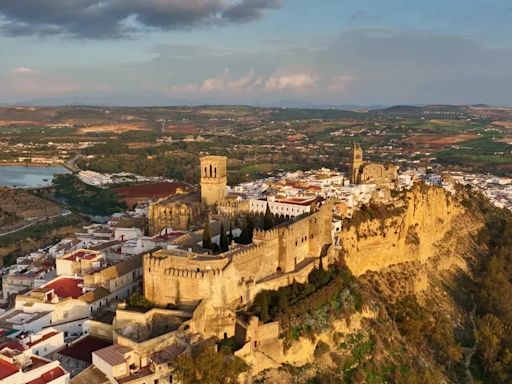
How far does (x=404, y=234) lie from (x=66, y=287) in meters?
19.5

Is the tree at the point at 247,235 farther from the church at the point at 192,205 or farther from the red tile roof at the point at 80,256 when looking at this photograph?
the red tile roof at the point at 80,256

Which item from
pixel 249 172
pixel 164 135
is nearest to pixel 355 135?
pixel 164 135

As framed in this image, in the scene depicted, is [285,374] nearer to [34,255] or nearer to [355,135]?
[34,255]

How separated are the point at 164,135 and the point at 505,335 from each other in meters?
130

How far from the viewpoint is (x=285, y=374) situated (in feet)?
78.5

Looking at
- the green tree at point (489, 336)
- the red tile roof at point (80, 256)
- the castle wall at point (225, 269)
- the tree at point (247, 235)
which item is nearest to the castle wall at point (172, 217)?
the red tile roof at point (80, 256)

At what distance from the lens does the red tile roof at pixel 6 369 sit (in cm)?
1898

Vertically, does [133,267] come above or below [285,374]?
above

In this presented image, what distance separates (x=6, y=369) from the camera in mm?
19328

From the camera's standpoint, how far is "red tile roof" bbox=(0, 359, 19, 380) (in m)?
19.0

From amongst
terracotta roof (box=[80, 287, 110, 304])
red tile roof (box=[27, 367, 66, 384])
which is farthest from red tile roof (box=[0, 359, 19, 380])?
terracotta roof (box=[80, 287, 110, 304])

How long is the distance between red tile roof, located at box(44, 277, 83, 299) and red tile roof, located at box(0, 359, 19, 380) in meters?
6.67

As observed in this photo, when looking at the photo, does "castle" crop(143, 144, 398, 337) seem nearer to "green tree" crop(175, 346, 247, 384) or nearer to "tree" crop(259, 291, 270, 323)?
"tree" crop(259, 291, 270, 323)

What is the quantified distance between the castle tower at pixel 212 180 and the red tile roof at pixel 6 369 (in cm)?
1898
